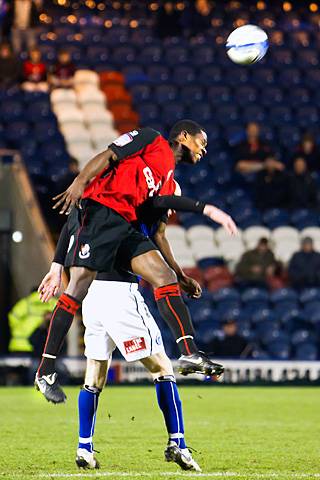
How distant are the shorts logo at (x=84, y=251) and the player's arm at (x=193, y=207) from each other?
1.53 ft

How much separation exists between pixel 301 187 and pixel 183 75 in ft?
14.7

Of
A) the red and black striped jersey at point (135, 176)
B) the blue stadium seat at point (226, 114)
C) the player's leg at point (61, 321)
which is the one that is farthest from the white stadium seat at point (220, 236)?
the player's leg at point (61, 321)

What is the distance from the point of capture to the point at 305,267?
16.8 m

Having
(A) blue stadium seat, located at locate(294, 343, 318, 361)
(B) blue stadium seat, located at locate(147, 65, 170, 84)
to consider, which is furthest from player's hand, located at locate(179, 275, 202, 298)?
(B) blue stadium seat, located at locate(147, 65, 170, 84)

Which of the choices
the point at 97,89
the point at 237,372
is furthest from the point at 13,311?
the point at 97,89

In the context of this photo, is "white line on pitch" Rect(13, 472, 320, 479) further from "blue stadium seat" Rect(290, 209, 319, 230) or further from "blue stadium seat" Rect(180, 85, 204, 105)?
"blue stadium seat" Rect(180, 85, 204, 105)

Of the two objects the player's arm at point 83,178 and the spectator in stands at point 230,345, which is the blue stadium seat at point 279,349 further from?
the player's arm at point 83,178

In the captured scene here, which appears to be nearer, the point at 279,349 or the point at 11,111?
the point at 279,349

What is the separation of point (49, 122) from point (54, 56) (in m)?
2.96

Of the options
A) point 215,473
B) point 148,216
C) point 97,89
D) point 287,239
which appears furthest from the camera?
point 97,89

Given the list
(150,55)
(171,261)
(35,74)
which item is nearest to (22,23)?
(35,74)

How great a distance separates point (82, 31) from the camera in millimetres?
22906

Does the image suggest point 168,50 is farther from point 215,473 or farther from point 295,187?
point 215,473

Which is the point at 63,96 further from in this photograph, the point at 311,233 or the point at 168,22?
the point at 311,233
